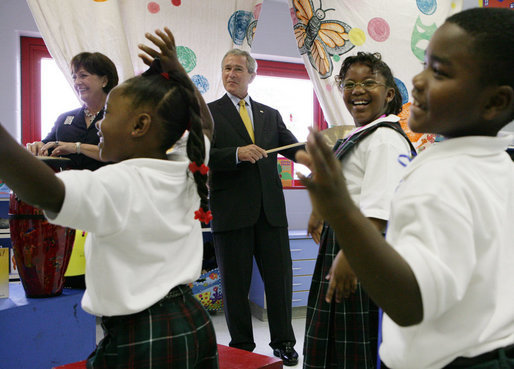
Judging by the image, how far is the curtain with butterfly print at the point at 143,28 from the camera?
2723 mm

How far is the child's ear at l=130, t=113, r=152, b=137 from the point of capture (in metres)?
0.94

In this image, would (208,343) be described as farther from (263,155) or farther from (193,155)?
(263,155)

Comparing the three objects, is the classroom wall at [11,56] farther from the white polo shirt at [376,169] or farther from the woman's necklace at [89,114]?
the white polo shirt at [376,169]

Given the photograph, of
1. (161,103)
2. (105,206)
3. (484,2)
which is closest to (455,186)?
(105,206)

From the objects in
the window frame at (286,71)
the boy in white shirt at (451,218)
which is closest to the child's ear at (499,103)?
the boy in white shirt at (451,218)

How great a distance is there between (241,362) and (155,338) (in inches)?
23.6

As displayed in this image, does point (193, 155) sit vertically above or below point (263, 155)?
above

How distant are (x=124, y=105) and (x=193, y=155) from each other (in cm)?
18

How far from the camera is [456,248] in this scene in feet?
1.64

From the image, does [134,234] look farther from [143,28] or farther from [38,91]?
[38,91]

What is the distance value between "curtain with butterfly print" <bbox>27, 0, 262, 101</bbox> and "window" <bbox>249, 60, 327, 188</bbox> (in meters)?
0.98

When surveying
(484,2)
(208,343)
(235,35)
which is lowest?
(208,343)

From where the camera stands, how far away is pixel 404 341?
22.4 inches

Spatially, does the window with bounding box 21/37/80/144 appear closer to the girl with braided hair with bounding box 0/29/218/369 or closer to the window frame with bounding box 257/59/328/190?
the window frame with bounding box 257/59/328/190
